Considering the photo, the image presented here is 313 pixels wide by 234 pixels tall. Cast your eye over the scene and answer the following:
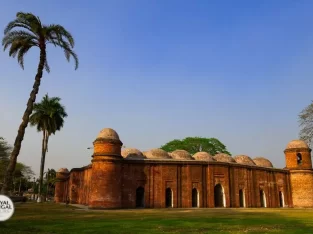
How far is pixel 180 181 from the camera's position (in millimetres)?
29688

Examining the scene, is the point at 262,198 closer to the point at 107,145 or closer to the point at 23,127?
the point at 107,145

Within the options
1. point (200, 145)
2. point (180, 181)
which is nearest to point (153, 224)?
point (180, 181)

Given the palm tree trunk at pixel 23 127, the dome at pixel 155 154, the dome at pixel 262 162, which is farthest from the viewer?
the dome at pixel 262 162

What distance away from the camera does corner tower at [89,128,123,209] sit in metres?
26.1

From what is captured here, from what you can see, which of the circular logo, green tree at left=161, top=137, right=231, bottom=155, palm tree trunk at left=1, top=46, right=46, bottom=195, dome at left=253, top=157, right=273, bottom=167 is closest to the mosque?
dome at left=253, top=157, right=273, bottom=167

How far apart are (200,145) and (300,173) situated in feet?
75.1

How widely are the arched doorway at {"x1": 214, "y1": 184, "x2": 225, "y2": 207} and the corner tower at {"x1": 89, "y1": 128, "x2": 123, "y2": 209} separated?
10.3 m

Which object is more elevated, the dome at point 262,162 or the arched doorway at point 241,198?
the dome at point 262,162

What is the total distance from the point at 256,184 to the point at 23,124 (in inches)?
1070

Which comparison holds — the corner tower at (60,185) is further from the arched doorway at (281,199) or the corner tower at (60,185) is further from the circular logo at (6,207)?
the circular logo at (6,207)

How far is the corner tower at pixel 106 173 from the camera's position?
2609 cm

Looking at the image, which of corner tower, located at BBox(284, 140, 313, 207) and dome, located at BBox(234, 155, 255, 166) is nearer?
corner tower, located at BBox(284, 140, 313, 207)

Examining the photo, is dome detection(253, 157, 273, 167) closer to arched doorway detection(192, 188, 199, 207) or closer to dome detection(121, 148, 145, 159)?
arched doorway detection(192, 188, 199, 207)

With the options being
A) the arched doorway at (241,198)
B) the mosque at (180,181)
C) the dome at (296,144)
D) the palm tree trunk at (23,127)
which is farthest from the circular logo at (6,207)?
the dome at (296,144)
